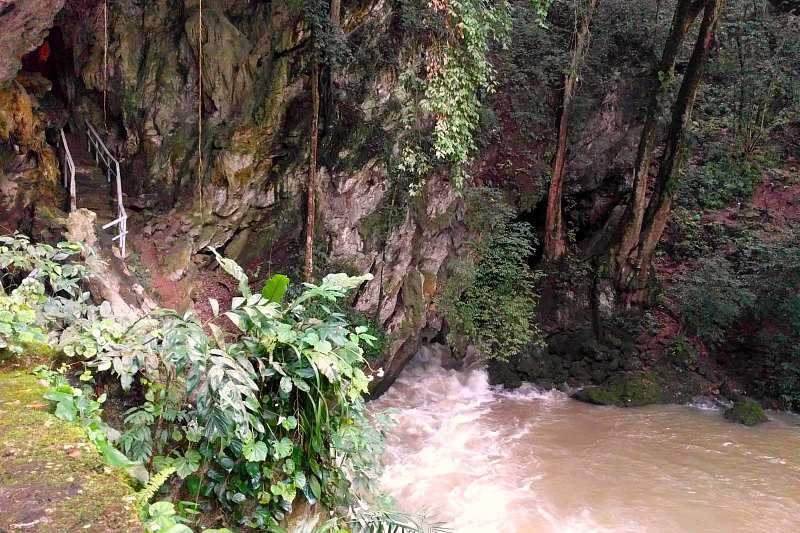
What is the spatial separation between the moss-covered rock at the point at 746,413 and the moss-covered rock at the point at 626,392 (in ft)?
3.65

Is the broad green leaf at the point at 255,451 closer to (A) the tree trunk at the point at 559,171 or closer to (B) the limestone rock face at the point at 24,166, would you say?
(B) the limestone rock face at the point at 24,166

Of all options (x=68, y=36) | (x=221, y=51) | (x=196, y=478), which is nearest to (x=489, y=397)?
(x=221, y=51)

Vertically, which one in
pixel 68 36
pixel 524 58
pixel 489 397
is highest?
pixel 524 58

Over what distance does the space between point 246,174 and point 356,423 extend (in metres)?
6.41

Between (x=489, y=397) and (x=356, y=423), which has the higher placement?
(x=356, y=423)

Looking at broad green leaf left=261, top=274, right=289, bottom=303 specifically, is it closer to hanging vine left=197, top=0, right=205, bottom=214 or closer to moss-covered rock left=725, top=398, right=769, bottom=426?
hanging vine left=197, top=0, right=205, bottom=214

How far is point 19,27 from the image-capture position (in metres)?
5.09

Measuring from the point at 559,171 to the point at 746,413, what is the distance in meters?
5.60

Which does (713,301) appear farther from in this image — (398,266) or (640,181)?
(398,266)

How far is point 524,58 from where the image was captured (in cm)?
1163

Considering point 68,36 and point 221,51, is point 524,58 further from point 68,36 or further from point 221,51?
point 68,36

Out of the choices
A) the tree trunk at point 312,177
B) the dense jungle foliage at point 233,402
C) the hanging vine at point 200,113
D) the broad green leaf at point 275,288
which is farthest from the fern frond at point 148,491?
the hanging vine at point 200,113

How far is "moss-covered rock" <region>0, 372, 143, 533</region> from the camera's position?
4.38 ft

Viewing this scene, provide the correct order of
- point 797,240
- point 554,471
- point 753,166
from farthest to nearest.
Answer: point 753,166 < point 797,240 < point 554,471
